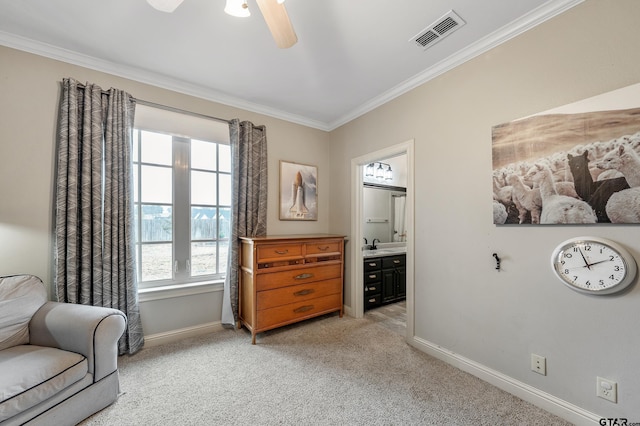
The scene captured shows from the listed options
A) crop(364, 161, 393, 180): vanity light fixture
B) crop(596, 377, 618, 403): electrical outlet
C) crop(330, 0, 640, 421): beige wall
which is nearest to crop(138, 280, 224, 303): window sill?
crop(330, 0, 640, 421): beige wall

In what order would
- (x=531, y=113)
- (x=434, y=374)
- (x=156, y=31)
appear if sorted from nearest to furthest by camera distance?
(x=531, y=113) → (x=156, y=31) → (x=434, y=374)

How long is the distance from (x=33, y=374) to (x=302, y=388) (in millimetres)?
1536

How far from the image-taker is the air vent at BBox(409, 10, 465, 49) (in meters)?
1.72

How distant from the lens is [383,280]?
3646 millimetres

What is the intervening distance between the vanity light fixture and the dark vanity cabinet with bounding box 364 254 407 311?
1.36 meters

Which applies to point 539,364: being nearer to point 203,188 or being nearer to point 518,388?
point 518,388

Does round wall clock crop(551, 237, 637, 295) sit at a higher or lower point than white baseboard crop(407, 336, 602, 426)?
higher

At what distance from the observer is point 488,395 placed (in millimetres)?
1760

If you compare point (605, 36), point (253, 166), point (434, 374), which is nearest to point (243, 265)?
point (253, 166)

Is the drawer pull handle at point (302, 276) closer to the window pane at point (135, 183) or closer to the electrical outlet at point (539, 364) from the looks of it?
the window pane at point (135, 183)

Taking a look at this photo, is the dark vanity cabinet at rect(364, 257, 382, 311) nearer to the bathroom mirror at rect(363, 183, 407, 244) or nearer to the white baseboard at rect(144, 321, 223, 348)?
the bathroom mirror at rect(363, 183, 407, 244)

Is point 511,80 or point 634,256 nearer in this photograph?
point 634,256

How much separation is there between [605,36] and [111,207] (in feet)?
12.0

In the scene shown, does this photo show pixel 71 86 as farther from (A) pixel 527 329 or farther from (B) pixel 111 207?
(A) pixel 527 329
